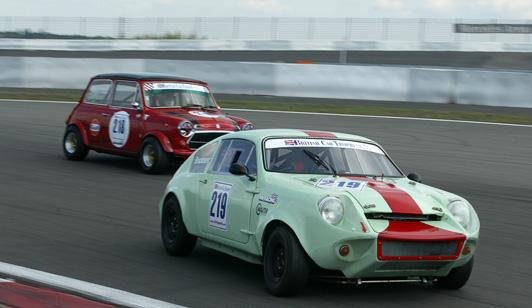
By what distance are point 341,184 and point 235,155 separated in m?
1.28

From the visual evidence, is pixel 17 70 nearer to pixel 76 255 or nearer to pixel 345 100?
pixel 345 100

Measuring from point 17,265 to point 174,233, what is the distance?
4.63ft

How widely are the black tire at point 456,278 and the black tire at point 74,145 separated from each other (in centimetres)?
957

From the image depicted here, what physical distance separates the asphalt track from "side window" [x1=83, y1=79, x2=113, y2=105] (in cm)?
107

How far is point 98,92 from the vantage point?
51.0 feet

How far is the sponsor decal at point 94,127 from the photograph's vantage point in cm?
1514

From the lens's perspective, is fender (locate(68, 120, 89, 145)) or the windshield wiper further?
fender (locate(68, 120, 89, 145))

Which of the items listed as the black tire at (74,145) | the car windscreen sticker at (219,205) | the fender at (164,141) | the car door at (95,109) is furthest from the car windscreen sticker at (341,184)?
the black tire at (74,145)

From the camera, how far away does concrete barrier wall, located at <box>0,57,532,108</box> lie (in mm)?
23984

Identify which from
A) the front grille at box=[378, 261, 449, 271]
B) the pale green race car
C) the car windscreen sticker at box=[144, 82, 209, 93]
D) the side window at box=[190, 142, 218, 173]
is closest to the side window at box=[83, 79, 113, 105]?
the car windscreen sticker at box=[144, 82, 209, 93]

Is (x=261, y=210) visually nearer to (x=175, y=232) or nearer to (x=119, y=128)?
(x=175, y=232)

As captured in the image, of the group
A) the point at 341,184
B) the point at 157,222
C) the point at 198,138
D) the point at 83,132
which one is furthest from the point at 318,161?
the point at 83,132

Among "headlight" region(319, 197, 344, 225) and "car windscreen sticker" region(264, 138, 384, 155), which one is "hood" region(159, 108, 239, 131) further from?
"headlight" region(319, 197, 344, 225)

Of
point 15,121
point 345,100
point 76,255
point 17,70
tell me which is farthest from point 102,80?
point 17,70
